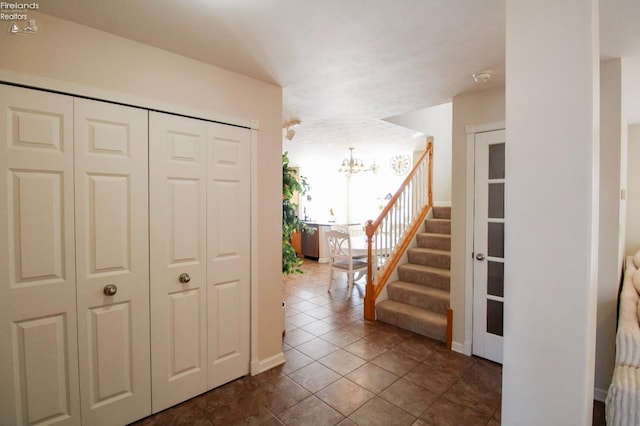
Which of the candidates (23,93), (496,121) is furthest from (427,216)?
(23,93)

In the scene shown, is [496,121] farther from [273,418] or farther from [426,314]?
[273,418]

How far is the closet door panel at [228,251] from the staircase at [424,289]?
1833 millimetres

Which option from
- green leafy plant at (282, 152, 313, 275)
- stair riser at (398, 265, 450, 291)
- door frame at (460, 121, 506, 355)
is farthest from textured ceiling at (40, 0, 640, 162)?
stair riser at (398, 265, 450, 291)

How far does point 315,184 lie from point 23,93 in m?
7.70

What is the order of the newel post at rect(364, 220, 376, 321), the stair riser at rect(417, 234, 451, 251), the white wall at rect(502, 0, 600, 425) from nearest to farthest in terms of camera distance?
the white wall at rect(502, 0, 600, 425) → the newel post at rect(364, 220, 376, 321) → the stair riser at rect(417, 234, 451, 251)

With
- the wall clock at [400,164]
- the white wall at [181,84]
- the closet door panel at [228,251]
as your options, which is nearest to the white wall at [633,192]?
the wall clock at [400,164]

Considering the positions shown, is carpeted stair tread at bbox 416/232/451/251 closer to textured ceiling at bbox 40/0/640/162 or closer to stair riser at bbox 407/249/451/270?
stair riser at bbox 407/249/451/270

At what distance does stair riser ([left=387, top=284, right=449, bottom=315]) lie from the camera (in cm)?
326

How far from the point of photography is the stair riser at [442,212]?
4.42m

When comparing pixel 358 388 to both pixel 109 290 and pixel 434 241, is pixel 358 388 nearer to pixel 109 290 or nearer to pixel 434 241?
pixel 109 290

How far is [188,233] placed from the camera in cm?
209

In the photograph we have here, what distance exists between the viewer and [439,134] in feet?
15.8

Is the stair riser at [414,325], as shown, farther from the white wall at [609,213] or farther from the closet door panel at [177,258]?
the closet door panel at [177,258]

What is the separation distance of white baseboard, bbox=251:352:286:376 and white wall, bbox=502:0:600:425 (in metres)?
1.84
